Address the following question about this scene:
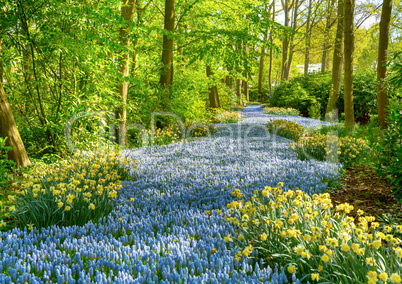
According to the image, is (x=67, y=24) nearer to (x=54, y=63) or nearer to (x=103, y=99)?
(x=54, y=63)

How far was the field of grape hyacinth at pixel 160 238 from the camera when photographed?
209 centimetres

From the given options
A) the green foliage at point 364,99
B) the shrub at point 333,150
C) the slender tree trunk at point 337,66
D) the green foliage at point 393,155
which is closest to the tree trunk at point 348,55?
the slender tree trunk at point 337,66

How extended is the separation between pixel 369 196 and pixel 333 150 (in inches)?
86.9

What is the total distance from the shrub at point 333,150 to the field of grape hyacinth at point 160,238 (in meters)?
1.37


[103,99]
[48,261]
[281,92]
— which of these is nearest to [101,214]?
[48,261]

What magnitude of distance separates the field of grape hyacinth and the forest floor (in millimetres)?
372

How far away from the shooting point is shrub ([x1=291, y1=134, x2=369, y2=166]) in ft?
21.0

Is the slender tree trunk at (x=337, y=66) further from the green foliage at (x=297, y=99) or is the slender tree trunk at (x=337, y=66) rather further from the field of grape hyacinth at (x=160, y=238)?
the field of grape hyacinth at (x=160, y=238)

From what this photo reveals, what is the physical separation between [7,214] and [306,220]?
3.26m

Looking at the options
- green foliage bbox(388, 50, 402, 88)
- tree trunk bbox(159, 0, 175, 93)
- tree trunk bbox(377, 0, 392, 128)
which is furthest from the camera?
tree trunk bbox(159, 0, 175, 93)

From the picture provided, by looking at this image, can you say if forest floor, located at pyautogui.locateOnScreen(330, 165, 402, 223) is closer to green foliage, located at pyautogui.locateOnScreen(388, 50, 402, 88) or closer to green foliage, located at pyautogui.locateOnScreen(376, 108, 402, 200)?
green foliage, located at pyautogui.locateOnScreen(376, 108, 402, 200)

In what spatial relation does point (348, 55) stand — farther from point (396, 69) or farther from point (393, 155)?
point (393, 155)

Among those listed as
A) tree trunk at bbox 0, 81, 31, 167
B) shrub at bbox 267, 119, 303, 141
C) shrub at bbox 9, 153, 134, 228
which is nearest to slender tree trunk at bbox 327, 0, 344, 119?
shrub at bbox 267, 119, 303, 141

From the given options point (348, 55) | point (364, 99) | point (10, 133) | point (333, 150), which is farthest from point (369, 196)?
point (364, 99)
